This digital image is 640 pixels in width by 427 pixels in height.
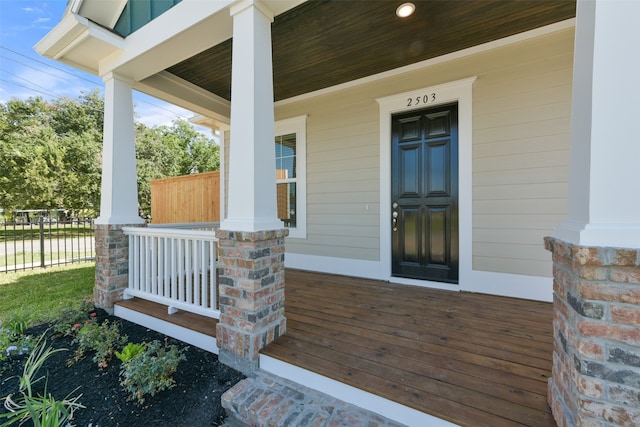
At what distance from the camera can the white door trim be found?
300 cm

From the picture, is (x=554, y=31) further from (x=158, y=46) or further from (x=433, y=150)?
(x=158, y=46)

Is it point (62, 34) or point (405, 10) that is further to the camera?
point (62, 34)

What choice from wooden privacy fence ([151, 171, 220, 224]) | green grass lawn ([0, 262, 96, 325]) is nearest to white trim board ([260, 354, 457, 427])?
green grass lawn ([0, 262, 96, 325])

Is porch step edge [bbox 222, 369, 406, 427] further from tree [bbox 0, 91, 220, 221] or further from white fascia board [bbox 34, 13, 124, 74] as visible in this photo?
tree [bbox 0, 91, 220, 221]

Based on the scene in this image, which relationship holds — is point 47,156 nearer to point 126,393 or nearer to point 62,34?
point 62,34

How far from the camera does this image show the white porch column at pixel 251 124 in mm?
1907

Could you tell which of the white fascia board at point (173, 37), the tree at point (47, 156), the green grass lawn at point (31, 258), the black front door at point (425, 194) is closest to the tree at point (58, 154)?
the tree at point (47, 156)

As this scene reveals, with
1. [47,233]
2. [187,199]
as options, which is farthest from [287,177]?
[47,233]

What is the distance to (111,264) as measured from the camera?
2.92 meters

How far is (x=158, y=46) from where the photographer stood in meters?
2.49

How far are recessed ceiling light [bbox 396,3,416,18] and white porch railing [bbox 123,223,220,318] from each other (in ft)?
8.36

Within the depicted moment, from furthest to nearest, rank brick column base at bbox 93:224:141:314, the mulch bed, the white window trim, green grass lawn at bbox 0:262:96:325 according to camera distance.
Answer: the white window trim → green grass lawn at bbox 0:262:96:325 → brick column base at bbox 93:224:141:314 → the mulch bed

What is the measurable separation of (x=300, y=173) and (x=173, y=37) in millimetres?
2279

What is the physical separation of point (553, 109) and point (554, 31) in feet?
2.46
